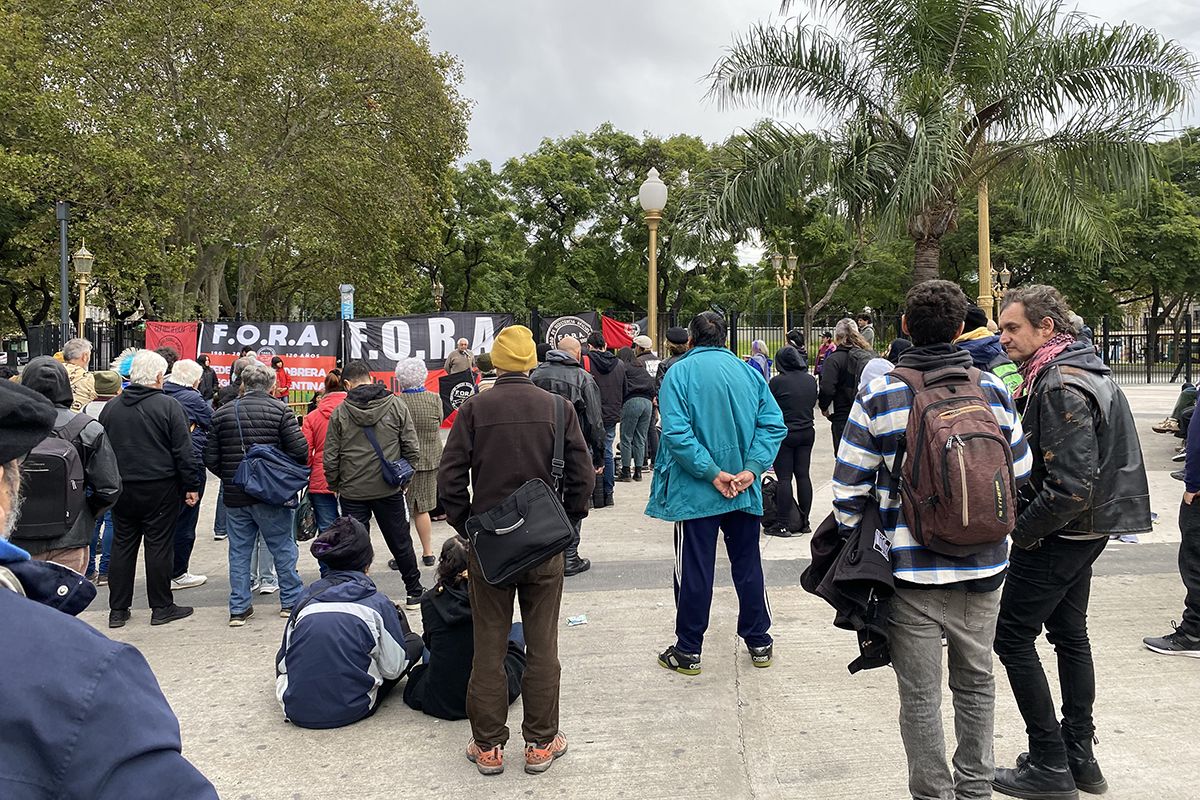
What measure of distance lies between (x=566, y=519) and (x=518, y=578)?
323 millimetres

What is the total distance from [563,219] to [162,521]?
109 feet

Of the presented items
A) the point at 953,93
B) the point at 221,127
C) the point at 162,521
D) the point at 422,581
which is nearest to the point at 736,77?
the point at 953,93

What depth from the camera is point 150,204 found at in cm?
2253

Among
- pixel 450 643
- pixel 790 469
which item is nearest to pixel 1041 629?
pixel 450 643

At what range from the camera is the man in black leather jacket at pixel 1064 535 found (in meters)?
3.11

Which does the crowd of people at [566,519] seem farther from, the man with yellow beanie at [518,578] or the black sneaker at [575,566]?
the black sneaker at [575,566]

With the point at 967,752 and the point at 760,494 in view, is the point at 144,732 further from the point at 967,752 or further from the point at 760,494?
the point at 760,494

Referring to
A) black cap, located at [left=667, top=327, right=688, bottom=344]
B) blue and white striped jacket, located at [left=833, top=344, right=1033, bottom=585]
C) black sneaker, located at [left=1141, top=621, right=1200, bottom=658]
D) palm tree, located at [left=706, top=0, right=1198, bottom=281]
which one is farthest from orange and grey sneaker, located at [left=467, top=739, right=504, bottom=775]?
palm tree, located at [left=706, top=0, right=1198, bottom=281]

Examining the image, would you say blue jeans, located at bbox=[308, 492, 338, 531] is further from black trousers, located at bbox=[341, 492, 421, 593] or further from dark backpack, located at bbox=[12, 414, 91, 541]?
dark backpack, located at bbox=[12, 414, 91, 541]

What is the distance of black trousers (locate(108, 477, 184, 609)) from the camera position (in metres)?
5.53

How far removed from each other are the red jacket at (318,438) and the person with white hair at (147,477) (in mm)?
820

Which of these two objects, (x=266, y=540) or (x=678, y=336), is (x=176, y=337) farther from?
(x=678, y=336)

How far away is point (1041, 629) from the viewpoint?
3.20m

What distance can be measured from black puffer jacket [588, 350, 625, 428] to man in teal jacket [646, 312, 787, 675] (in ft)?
15.9
